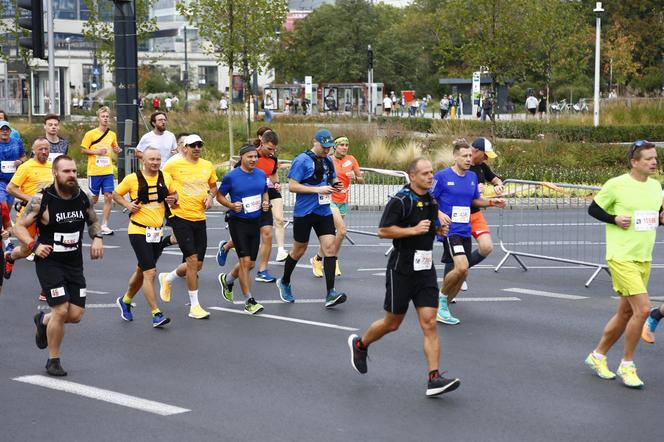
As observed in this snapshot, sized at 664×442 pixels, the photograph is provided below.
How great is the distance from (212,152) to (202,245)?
2308 centimetres

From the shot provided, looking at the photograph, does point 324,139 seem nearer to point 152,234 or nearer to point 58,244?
point 152,234

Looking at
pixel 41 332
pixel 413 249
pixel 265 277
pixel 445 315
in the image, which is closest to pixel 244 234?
pixel 265 277

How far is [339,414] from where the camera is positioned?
7.78 meters

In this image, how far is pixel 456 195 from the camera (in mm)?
11047

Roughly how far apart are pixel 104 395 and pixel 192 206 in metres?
3.39

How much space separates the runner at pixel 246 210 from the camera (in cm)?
1182

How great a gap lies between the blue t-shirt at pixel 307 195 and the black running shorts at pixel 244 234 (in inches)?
24.6

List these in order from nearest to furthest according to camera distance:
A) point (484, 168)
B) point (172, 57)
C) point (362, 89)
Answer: point (484, 168)
point (362, 89)
point (172, 57)

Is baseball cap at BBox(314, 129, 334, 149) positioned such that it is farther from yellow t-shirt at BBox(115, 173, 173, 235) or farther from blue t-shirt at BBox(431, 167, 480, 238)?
yellow t-shirt at BBox(115, 173, 173, 235)

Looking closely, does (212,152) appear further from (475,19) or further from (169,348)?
(169,348)

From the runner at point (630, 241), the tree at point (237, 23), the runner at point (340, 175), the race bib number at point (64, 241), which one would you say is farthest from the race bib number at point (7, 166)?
the tree at point (237, 23)

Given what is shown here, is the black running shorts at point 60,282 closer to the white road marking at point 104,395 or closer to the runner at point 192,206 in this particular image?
the white road marking at point 104,395

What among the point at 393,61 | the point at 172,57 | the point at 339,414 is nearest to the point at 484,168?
the point at 339,414

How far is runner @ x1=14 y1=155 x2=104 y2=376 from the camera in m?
8.93
